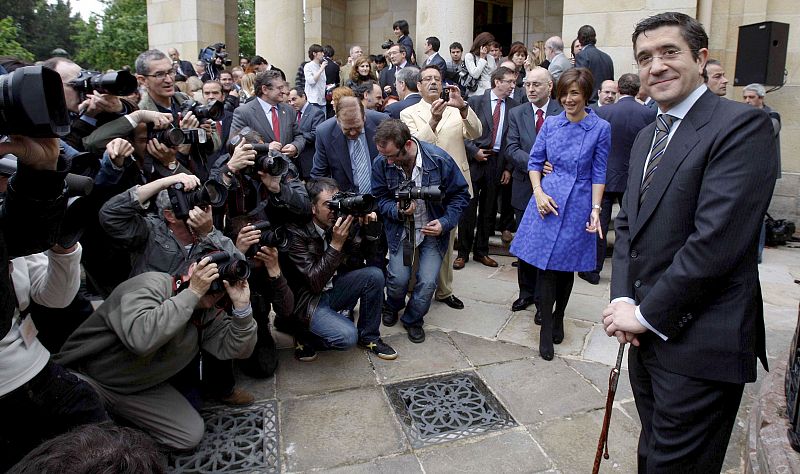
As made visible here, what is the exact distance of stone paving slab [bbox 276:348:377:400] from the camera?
3684mm

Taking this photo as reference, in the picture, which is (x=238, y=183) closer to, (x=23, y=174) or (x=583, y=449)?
(x=23, y=174)

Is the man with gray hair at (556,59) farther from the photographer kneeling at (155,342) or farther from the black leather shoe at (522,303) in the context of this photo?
the photographer kneeling at (155,342)

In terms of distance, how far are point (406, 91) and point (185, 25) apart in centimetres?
893

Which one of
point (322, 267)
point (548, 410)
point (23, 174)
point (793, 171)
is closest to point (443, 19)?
point (793, 171)

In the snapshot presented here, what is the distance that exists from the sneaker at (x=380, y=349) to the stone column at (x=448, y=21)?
17.9 ft

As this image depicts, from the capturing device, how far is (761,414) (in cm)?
272

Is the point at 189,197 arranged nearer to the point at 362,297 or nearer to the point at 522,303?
the point at 362,297

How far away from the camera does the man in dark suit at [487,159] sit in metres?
6.01

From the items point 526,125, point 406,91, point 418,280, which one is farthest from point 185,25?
point 418,280

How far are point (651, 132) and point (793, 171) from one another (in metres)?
6.96

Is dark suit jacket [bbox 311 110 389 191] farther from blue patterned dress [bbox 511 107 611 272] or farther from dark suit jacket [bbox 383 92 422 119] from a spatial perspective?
blue patterned dress [bbox 511 107 611 272]

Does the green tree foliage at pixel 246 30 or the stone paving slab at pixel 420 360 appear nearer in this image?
the stone paving slab at pixel 420 360

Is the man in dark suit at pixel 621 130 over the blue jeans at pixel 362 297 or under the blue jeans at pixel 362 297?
over

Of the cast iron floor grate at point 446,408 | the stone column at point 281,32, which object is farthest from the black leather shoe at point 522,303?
the stone column at point 281,32
